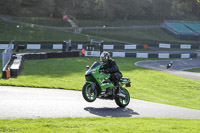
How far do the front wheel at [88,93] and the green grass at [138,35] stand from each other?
139ft

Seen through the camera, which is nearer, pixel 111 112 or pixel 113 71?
pixel 111 112

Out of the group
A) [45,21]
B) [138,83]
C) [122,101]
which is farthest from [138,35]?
[122,101]

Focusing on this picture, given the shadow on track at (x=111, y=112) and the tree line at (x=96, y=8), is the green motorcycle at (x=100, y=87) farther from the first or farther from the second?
the tree line at (x=96, y=8)

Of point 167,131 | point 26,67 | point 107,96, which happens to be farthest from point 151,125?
point 26,67

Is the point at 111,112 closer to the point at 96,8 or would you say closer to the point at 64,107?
the point at 64,107

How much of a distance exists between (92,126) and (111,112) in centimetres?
279

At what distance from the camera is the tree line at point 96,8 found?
63.4 metres

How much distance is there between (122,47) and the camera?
43031 millimetres

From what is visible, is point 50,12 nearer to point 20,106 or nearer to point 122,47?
point 122,47

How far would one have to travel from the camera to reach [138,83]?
20359 mm

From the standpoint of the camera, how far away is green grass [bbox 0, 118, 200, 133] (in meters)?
7.76

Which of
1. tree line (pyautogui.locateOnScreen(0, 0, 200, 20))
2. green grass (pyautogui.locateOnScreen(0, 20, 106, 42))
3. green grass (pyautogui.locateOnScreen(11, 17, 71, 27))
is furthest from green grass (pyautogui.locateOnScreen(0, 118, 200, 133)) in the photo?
tree line (pyautogui.locateOnScreen(0, 0, 200, 20))

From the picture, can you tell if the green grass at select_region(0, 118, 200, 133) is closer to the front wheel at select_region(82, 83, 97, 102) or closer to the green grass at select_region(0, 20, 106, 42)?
the front wheel at select_region(82, 83, 97, 102)

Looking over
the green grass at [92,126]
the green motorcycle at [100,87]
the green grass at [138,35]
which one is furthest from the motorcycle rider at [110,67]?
the green grass at [138,35]
